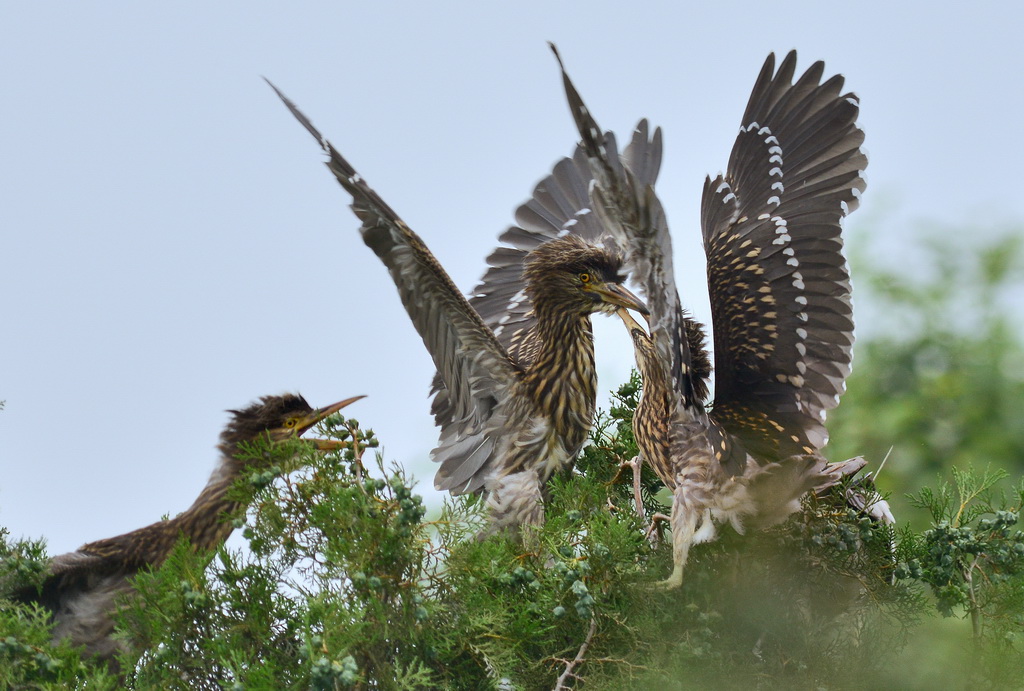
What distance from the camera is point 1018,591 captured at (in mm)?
3244

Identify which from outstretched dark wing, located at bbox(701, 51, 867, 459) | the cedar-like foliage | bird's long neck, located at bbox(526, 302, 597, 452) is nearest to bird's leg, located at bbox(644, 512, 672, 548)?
the cedar-like foliage

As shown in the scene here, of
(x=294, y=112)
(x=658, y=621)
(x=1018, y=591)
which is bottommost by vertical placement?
(x=1018, y=591)

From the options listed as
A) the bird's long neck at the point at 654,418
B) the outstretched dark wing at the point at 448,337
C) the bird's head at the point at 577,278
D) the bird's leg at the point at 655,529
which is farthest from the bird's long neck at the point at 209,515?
the bird's head at the point at 577,278

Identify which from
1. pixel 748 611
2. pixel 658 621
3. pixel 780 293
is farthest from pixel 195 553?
pixel 780 293

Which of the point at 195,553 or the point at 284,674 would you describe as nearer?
the point at 284,674

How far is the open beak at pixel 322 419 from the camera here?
3.03m

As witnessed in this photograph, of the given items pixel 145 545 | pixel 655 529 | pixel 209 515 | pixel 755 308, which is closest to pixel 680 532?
pixel 655 529

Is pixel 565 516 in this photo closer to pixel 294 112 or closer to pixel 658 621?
pixel 658 621

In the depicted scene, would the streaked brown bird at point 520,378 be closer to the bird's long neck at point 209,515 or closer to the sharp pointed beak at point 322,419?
the sharp pointed beak at point 322,419

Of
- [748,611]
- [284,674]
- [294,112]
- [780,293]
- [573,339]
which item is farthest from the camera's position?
[573,339]

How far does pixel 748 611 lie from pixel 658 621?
31cm

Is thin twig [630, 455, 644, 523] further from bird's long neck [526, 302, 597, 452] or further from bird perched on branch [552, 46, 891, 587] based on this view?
bird's long neck [526, 302, 597, 452]

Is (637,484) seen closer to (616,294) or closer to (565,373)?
(565,373)

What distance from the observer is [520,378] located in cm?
430
